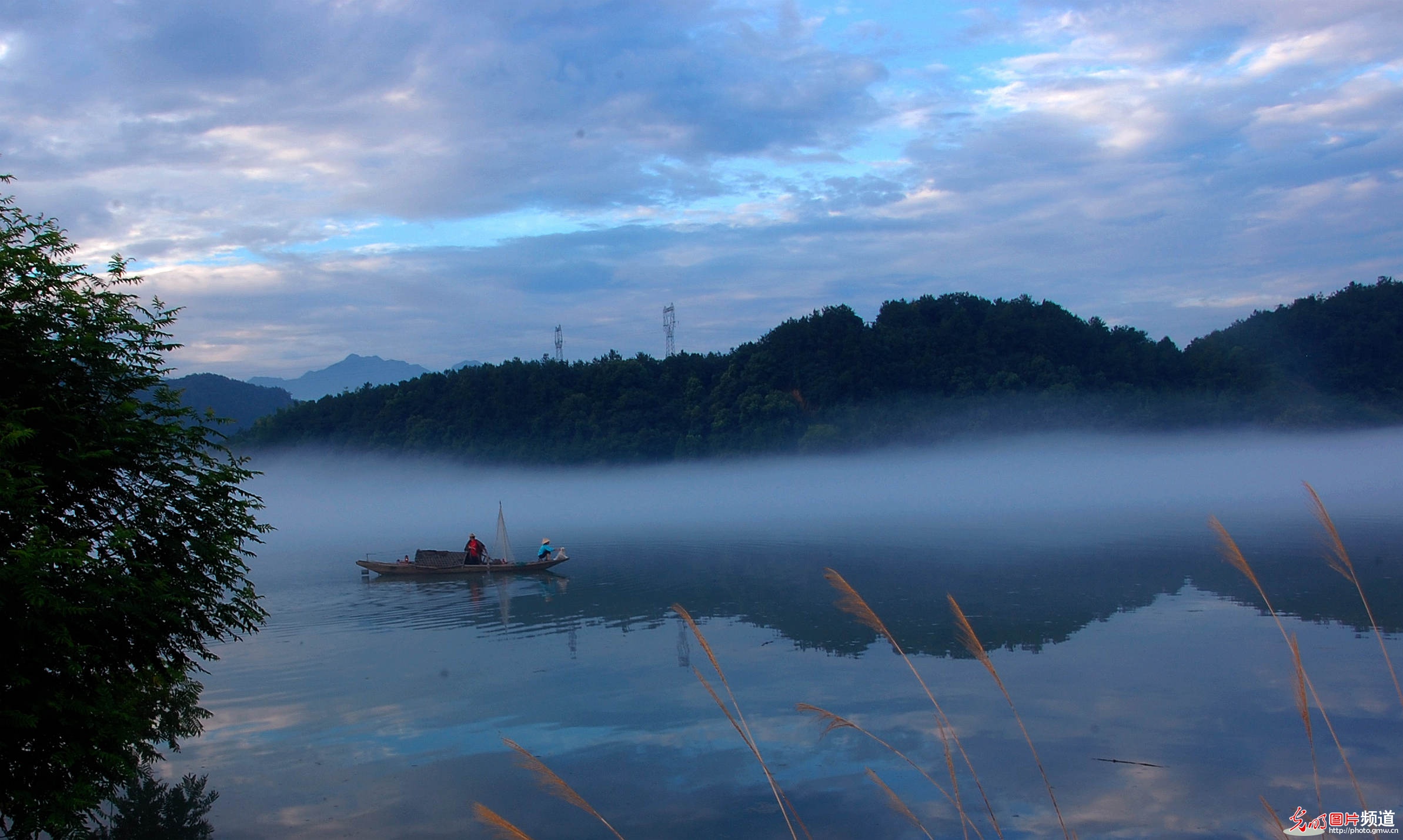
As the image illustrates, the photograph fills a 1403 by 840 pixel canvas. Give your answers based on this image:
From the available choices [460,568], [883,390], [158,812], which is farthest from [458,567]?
[883,390]

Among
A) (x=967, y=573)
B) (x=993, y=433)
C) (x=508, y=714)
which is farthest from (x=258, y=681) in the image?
A: (x=993, y=433)

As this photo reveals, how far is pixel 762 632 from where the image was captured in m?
22.0

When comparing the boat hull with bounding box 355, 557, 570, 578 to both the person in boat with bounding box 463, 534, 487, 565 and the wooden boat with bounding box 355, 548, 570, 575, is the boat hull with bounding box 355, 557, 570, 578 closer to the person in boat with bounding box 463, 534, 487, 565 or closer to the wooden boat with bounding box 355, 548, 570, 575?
the wooden boat with bounding box 355, 548, 570, 575

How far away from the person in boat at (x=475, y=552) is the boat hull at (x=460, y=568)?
0.25m

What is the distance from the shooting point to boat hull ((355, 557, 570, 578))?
36.6 m

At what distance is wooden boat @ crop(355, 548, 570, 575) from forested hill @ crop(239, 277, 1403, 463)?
191 feet

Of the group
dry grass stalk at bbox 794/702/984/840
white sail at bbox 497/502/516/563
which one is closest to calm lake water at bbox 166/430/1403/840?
dry grass stalk at bbox 794/702/984/840

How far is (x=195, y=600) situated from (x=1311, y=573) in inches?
1133

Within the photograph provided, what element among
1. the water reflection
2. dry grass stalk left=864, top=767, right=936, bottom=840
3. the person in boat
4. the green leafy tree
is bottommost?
the water reflection

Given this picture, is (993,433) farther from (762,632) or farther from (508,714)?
(508,714)

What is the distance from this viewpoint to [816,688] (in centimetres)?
1633

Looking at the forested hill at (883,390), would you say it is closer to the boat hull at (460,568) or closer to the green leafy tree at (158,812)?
the boat hull at (460,568)

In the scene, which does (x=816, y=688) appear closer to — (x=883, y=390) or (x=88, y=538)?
(x=88, y=538)

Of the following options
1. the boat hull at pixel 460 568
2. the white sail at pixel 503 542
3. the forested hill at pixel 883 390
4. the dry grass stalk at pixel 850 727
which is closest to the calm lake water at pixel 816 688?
the boat hull at pixel 460 568
